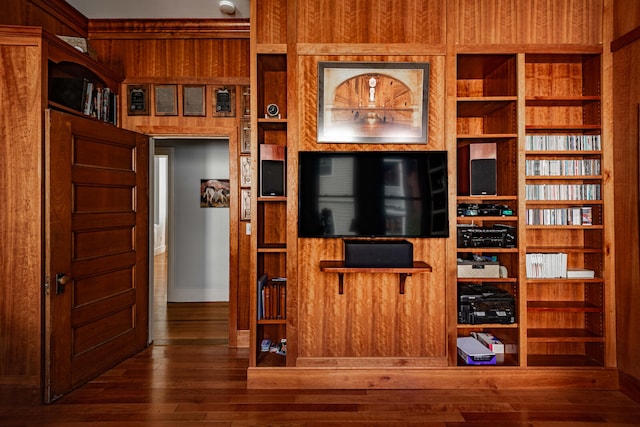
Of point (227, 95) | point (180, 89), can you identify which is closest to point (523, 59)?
point (227, 95)

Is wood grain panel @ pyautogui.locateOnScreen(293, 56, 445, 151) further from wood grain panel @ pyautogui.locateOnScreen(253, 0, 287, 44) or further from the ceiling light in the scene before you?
the ceiling light

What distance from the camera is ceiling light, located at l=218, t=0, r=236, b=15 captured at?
10.2ft

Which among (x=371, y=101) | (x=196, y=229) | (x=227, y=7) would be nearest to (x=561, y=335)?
(x=371, y=101)

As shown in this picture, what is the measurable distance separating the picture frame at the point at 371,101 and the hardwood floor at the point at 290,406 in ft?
6.01

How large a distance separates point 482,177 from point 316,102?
4.38ft

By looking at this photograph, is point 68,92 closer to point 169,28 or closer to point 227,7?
point 169,28

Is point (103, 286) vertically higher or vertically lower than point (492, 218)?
lower

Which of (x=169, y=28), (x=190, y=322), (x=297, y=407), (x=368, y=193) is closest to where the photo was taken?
(x=297, y=407)

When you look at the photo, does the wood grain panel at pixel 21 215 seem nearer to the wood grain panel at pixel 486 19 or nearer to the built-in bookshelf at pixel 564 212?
the wood grain panel at pixel 486 19

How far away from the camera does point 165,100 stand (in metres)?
3.43

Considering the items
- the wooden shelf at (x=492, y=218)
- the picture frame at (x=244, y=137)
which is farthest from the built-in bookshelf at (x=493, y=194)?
the picture frame at (x=244, y=137)

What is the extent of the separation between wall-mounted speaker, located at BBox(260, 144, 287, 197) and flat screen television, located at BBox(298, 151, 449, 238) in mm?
184

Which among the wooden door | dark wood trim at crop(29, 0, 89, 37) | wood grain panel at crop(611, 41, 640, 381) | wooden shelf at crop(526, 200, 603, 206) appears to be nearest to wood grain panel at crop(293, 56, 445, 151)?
wooden shelf at crop(526, 200, 603, 206)

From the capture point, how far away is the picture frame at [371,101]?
8.80 feet
